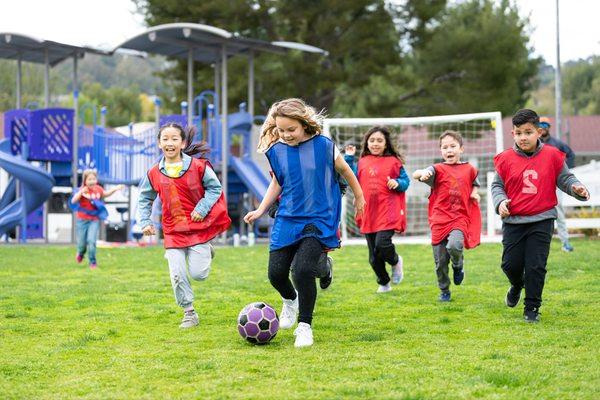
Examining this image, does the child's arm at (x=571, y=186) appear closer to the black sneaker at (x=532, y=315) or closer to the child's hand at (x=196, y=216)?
the black sneaker at (x=532, y=315)

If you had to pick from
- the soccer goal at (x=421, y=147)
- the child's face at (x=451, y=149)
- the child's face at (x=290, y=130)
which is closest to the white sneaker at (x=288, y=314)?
the child's face at (x=290, y=130)

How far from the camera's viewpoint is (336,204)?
22.4ft

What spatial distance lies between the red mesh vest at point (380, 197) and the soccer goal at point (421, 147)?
27.9 feet

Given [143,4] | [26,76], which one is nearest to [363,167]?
[143,4]

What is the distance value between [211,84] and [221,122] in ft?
26.5

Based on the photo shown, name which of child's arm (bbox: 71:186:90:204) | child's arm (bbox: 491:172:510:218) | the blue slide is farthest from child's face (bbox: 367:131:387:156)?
the blue slide

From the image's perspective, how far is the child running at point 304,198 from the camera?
6.64 metres

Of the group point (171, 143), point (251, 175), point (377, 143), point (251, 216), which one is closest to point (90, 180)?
point (377, 143)

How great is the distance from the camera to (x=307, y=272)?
6625 millimetres

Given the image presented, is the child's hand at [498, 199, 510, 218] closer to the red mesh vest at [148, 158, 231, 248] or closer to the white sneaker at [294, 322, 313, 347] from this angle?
the white sneaker at [294, 322, 313, 347]

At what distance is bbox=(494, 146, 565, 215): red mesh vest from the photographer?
24.7ft

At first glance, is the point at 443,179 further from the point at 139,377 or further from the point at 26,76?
the point at 26,76

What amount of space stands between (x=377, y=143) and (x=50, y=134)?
14429 millimetres

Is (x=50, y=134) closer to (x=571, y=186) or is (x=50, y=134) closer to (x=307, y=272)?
(x=307, y=272)
